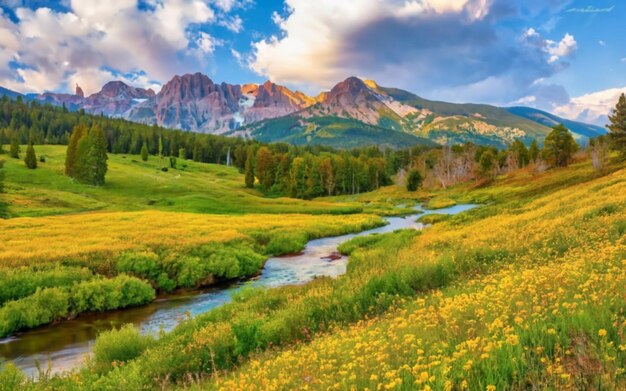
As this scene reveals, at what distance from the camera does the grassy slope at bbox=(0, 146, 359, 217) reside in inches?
2744

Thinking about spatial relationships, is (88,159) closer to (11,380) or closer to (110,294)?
(110,294)

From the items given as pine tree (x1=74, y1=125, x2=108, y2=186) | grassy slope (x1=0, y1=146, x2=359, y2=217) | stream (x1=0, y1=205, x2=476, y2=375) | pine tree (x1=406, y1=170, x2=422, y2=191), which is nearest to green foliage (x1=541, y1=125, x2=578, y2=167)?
pine tree (x1=406, y1=170, x2=422, y2=191)

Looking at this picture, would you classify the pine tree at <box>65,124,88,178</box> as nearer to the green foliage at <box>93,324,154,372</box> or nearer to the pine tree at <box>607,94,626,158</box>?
the green foliage at <box>93,324,154,372</box>

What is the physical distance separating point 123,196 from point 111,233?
175ft

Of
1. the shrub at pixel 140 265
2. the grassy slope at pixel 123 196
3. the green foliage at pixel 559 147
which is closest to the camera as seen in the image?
the shrub at pixel 140 265

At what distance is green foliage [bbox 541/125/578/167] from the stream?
97688 millimetres

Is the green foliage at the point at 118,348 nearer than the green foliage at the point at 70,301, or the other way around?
the green foliage at the point at 118,348

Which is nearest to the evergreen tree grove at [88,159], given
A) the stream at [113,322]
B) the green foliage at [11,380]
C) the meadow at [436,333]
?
the stream at [113,322]

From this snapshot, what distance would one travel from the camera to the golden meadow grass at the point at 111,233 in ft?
95.8

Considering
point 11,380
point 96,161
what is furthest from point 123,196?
point 11,380

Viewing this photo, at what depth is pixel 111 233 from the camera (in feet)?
126

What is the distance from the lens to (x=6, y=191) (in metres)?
73.4

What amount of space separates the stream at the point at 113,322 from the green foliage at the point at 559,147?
320 feet

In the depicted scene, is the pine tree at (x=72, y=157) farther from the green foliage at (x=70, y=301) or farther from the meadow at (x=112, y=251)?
the green foliage at (x=70, y=301)
